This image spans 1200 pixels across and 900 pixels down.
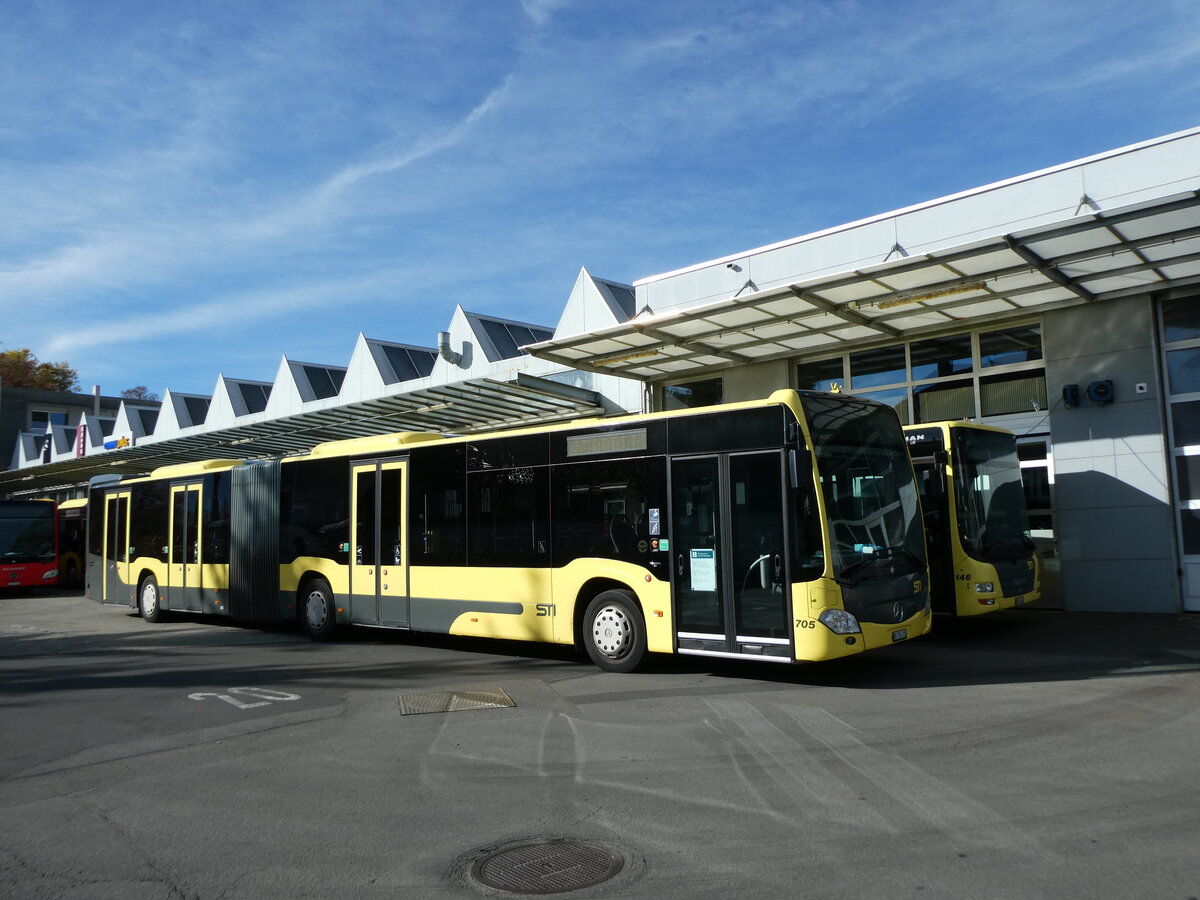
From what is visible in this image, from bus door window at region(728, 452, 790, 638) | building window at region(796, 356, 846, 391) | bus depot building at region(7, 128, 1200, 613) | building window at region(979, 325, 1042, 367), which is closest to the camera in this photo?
bus door window at region(728, 452, 790, 638)

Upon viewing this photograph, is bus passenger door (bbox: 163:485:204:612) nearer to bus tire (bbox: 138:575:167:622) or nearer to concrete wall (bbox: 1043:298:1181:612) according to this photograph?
bus tire (bbox: 138:575:167:622)

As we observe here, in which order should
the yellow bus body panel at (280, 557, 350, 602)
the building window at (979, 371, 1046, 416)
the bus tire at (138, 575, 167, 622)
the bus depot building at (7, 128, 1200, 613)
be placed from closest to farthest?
the bus depot building at (7, 128, 1200, 613) < the yellow bus body panel at (280, 557, 350, 602) < the building window at (979, 371, 1046, 416) < the bus tire at (138, 575, 167, 622)

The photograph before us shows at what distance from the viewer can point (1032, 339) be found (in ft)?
52.4

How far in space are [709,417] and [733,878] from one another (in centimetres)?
592

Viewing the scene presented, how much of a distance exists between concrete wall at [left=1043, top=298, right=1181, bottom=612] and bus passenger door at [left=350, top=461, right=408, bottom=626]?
11131mm

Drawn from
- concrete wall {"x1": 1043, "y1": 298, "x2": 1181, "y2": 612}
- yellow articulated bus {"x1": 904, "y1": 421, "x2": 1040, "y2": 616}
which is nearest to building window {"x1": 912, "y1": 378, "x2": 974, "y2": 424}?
concrete wall {"x1": 1043, "y1": 298, "x2": 1181, "y2": 612}

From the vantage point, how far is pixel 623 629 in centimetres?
1005

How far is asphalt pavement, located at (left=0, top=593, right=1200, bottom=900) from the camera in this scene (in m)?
4.29

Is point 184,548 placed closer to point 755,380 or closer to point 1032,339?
point 755,380

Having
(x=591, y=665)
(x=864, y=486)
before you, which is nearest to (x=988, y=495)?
(x=864, y=486)

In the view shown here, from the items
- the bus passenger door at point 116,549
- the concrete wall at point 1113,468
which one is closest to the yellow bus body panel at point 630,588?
the concrete wall at point 1113,468

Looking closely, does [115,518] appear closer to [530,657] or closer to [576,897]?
[530,657]

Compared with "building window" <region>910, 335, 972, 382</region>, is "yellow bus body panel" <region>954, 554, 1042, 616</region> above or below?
below

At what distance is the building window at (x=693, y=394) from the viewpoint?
67.9ft
